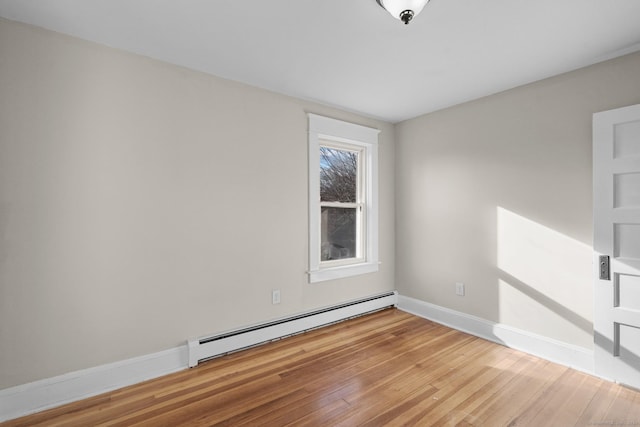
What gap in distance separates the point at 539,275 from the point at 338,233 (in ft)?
6.71

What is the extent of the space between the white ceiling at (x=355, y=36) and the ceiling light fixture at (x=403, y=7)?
0.14 meters

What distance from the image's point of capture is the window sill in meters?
3.32

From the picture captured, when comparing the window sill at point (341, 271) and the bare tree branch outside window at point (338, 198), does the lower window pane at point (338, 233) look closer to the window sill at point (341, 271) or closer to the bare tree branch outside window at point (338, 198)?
the bare tree branch outside window at point (338, 198)

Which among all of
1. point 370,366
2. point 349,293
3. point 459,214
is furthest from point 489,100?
point 370,366

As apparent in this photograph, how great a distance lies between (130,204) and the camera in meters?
2.30

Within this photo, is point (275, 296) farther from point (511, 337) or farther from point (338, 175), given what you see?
point (511, 337)

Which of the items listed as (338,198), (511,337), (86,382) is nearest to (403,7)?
(338,198)

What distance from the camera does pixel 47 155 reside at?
2.01 meters

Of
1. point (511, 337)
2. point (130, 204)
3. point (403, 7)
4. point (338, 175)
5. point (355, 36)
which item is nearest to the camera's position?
point (403, 7)

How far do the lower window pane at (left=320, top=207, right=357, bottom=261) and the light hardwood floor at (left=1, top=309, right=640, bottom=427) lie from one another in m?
1.11

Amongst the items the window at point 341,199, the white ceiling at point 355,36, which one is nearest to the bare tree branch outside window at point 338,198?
the window at point 341,199

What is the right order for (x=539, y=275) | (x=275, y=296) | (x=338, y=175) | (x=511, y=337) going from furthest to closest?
(x=338, y=175), (x=275, y=296), (x=511, y=337), (x=539, y=275)

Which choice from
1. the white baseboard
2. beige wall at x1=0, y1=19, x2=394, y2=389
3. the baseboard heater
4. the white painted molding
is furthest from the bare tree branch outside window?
the white painted molding

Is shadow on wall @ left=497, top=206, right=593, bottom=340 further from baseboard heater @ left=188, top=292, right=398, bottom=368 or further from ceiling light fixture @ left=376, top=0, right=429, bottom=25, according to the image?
ceiling light fixture @ left=376, top=0, right=429, bottom=25
